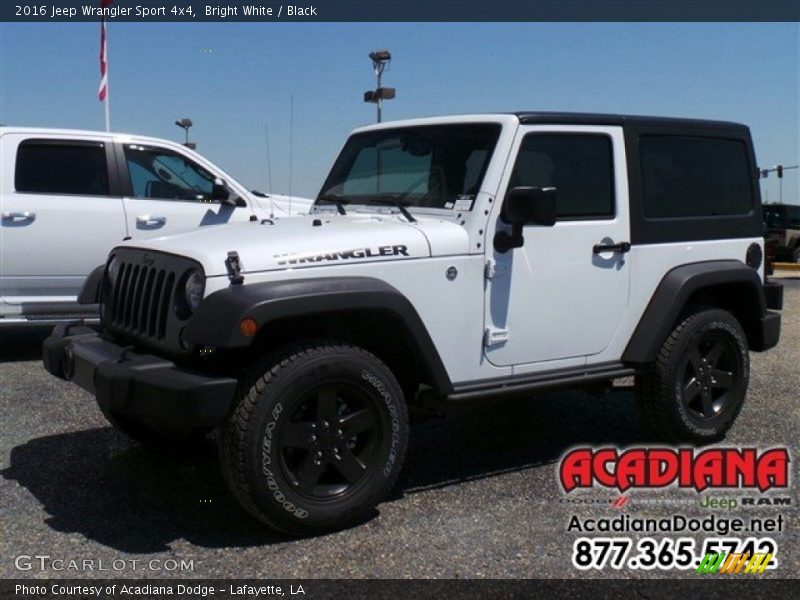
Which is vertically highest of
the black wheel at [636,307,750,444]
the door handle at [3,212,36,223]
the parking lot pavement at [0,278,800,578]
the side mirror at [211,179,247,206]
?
the side mirror at [211,179,247,206]

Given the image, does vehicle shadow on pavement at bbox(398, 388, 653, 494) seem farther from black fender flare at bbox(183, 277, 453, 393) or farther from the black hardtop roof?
the black hardtop roof

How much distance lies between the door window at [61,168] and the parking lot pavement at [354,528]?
2.07m

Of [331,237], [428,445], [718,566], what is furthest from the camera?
[428,445]

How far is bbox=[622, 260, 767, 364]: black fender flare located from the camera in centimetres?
480

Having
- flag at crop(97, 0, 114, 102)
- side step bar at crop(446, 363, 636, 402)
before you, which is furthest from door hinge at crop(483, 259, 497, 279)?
flag at crop(97, 0, 114, 102)

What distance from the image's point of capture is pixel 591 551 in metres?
3.75

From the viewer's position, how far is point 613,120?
191 inches

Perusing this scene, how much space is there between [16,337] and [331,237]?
5.87 metres

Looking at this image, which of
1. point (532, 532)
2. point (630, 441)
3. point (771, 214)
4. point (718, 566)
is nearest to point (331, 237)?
point (532, 532)

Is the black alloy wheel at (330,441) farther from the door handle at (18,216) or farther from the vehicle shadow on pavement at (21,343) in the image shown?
the vehicle shadow on pavement at (21,343)

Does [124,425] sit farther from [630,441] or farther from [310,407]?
[630,441]

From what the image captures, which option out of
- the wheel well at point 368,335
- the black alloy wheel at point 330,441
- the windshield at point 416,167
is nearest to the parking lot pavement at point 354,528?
the black alloy wheel at point 330,441

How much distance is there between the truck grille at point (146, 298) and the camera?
12.2 ft

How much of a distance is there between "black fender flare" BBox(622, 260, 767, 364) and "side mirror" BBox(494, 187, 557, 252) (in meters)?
0.96
